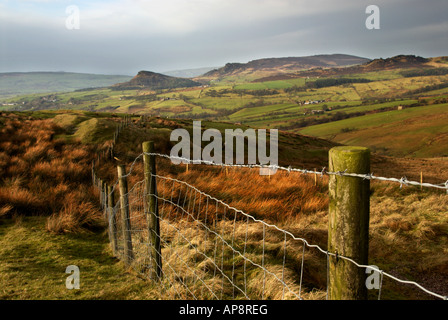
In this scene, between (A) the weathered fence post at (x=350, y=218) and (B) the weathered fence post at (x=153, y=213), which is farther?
(B) the weathered fence post at (x=153, y=213)

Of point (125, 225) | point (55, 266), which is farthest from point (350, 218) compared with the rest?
point (55, 266)

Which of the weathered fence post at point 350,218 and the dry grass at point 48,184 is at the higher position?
the weathered fence post at point 350,218

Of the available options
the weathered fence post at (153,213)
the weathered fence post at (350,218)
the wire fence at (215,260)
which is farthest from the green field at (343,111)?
the weathered fence post at (350,218)

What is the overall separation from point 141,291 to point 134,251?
48.1 inches

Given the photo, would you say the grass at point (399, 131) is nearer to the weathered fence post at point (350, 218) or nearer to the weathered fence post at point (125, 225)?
the weathered fence post at point (125, 225)

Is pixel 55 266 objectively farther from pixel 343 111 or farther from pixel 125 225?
pixel 343 111

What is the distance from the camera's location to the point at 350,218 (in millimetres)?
1625

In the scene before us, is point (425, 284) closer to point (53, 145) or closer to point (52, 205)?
point (52, 205)

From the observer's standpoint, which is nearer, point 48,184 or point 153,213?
point 153,213

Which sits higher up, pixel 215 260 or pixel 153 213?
pixel 153 213

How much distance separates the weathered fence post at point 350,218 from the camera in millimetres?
1608

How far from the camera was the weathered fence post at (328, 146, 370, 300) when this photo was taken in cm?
161

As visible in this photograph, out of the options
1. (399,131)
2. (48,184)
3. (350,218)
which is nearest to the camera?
(350,218)
